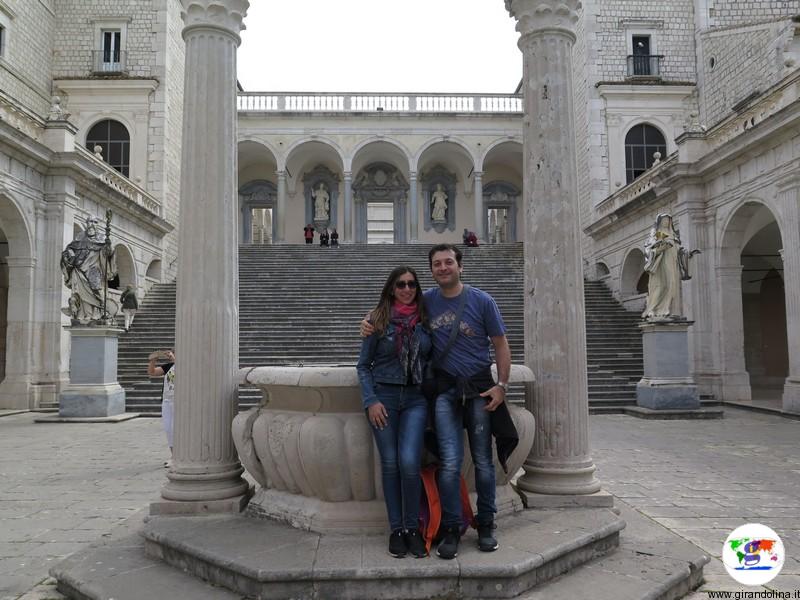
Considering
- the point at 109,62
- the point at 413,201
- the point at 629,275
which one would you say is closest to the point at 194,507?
the point at 629,275

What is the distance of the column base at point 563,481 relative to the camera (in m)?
4.28

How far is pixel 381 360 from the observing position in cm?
350

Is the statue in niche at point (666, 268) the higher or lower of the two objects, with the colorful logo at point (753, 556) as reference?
higher

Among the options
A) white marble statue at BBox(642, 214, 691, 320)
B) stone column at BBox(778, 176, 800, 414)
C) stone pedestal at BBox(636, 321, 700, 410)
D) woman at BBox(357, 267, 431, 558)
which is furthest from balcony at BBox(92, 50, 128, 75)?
woman at BBox(357, 267, 431, 558)

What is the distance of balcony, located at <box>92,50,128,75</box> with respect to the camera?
911 inches

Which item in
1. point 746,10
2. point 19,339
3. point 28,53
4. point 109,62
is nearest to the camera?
point 19,339

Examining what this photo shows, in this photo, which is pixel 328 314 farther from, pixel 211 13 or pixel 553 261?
pixel 553 261

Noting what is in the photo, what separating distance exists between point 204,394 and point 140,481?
2.85 meters

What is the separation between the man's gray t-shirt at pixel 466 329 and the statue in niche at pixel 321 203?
89.8 ft

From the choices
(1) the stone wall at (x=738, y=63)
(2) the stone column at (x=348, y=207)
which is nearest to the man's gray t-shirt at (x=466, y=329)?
(1) the stone wall at (x=738, y=63)

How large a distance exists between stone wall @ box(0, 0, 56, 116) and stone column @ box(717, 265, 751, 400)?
21443mm

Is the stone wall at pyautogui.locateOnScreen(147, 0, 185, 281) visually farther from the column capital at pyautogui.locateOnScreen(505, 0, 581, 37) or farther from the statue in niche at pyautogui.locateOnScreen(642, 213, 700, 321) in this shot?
the column capital at pyautogui.locateOnScreen(505, 0, 581, 37)

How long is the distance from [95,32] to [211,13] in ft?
75.0

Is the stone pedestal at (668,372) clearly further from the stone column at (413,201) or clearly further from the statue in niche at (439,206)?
the statue in niche at (439,206)
